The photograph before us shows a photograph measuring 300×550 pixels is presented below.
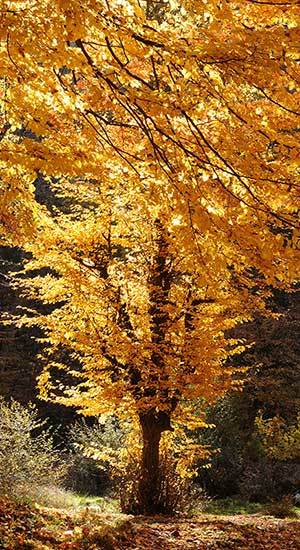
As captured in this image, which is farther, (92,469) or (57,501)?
(92,469)

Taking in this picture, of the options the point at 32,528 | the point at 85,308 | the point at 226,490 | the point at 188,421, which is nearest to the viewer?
the point at 32,528

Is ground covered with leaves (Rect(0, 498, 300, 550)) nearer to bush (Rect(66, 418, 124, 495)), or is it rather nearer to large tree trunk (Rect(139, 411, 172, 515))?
large tree trunk (Rect(139, 411, 172, 515))

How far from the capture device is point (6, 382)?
18.9 metres

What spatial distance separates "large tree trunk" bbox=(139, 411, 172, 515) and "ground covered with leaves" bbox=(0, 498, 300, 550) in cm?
98

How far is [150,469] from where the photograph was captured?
27.3 feet

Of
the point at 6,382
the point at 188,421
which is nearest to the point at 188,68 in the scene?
the point at 188,421

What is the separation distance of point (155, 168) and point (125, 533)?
12.6 ft

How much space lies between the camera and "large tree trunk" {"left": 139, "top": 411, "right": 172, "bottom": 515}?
325 inches

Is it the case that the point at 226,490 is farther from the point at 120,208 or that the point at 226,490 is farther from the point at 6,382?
the point at 120,208

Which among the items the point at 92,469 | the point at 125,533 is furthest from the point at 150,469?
the point at 92,469

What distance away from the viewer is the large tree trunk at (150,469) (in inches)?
325

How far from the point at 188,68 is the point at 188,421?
22.0 feet

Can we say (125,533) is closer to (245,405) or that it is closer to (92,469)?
(92,469)

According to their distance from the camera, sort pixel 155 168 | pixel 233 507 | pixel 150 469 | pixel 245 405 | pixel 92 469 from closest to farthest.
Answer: pixel 155 168
pixel 150 469
pixel 233 507
pixel 92 469
pixel 245 405
